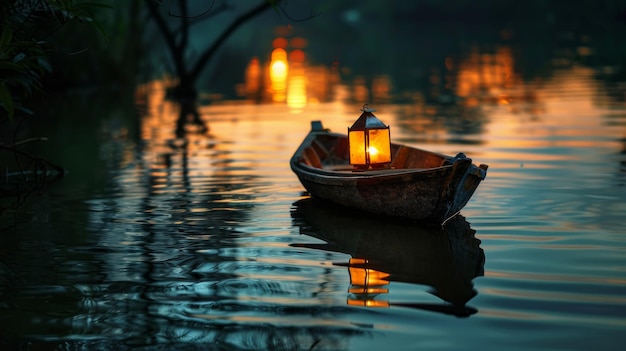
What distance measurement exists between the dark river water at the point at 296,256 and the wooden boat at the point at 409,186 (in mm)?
176

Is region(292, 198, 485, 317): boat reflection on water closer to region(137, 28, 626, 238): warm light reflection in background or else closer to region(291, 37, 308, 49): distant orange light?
region(137, 28, 626, 238): warm light reflection in background

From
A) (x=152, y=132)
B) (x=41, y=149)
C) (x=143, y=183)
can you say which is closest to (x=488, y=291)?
(x=143, y=183)

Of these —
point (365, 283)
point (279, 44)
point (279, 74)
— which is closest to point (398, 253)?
point (365, 283)

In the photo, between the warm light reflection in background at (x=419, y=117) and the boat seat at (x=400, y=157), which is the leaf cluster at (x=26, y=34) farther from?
the boat seat at (x=400, y=157)

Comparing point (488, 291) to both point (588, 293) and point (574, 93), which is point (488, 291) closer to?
point (588, 293)

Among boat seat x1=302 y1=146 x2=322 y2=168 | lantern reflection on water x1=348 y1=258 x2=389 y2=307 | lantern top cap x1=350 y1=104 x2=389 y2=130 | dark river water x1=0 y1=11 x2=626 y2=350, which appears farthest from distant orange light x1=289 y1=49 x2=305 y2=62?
lantern reflection on water x1=348 y1=258 x2=389 y2=307

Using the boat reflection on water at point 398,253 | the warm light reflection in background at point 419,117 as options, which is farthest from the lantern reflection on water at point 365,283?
the warm light reflection in background at point 419,117

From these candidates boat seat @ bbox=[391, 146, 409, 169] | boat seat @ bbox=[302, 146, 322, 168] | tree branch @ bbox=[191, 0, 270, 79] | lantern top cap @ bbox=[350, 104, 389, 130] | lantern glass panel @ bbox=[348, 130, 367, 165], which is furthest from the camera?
tree branch @ bbox=[191, 0, 270, 79]

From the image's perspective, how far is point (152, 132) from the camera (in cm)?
1892

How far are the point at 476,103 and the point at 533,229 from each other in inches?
556

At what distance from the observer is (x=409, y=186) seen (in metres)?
9.28

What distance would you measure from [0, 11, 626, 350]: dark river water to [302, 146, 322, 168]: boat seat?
464mm

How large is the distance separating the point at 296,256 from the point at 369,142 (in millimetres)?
2079

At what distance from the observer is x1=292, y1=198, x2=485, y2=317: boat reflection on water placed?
7168 millimetres
